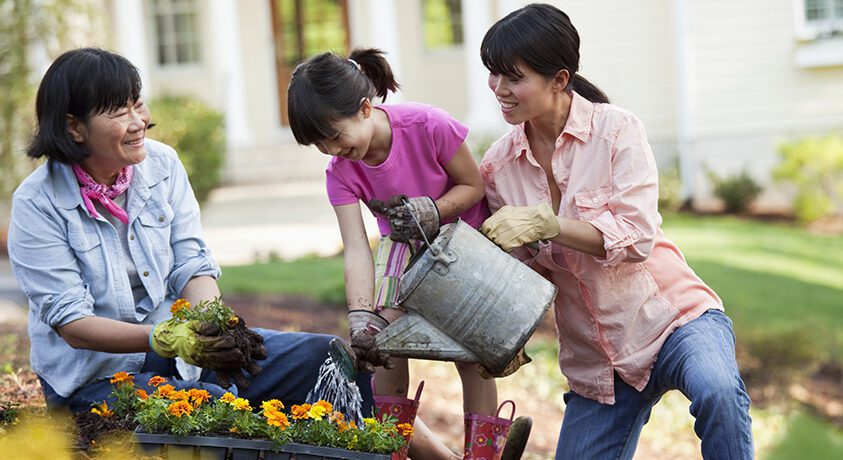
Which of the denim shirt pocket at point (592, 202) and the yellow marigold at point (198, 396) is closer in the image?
the yellow marigold at point (198, 396)

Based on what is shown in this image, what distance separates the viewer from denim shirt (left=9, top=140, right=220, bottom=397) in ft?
10.3

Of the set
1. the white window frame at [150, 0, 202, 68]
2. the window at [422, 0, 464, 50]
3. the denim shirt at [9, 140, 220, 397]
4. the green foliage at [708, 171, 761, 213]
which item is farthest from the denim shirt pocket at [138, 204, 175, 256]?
the white window frame at [150, 0, 202, 68]

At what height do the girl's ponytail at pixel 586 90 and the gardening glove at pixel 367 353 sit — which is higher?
the girl's ponytail at pixel 586 90

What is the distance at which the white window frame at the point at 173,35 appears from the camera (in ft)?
57.4

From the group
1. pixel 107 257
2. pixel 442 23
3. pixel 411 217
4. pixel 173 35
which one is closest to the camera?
pixel 411 217

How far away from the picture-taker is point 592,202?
9.84ft

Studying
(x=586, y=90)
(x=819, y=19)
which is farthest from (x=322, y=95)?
(x=819, y=19)

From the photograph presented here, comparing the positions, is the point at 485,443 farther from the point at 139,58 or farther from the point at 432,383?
the point at 139,58

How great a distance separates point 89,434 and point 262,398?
0.62 metres

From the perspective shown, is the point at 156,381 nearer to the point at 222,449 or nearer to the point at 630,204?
the point at 222,449

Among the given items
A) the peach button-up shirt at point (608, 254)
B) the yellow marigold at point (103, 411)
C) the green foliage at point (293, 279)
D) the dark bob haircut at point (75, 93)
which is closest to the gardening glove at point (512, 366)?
the peach button-up shirt at point (608, 254)

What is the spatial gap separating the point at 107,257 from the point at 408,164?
911 mm

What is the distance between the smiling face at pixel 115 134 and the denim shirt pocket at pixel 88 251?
8.5 inches

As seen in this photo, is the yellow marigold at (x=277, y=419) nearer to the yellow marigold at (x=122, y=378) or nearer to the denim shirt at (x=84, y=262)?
the yellow marigold at (x=122, y=378)
